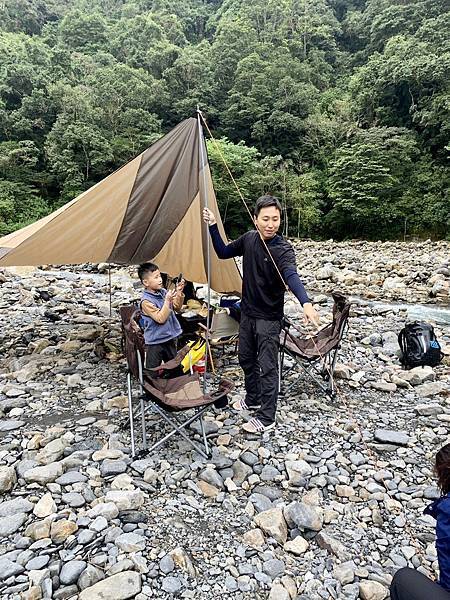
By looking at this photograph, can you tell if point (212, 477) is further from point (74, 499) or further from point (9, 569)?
point (9, 569)

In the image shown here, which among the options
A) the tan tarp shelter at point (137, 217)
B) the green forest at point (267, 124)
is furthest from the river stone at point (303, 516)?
the green forest at point (267, 124)

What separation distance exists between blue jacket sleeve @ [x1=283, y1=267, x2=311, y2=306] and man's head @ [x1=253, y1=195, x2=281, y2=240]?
0.34 m

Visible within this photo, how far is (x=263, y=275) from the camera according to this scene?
11.0 ft

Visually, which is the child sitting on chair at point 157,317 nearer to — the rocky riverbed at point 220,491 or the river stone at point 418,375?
the rocky riverbed at point 220,491

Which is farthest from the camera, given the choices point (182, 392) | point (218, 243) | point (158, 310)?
point (218, 243)

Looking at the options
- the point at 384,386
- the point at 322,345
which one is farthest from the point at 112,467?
the point at 384,386

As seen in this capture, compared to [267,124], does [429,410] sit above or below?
Answer: below

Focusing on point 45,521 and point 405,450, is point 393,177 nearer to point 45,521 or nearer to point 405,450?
point 405,450

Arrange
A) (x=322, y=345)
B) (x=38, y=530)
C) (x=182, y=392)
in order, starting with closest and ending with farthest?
(x=38, y=530) → (x=182, y=392) → (x=322, y=345)

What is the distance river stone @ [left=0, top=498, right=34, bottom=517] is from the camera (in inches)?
93.9

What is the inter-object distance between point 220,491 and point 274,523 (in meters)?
0.45

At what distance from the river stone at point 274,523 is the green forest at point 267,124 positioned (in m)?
19.0

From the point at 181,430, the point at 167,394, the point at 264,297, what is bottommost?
the point at 181,430

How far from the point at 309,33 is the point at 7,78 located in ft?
95.1
